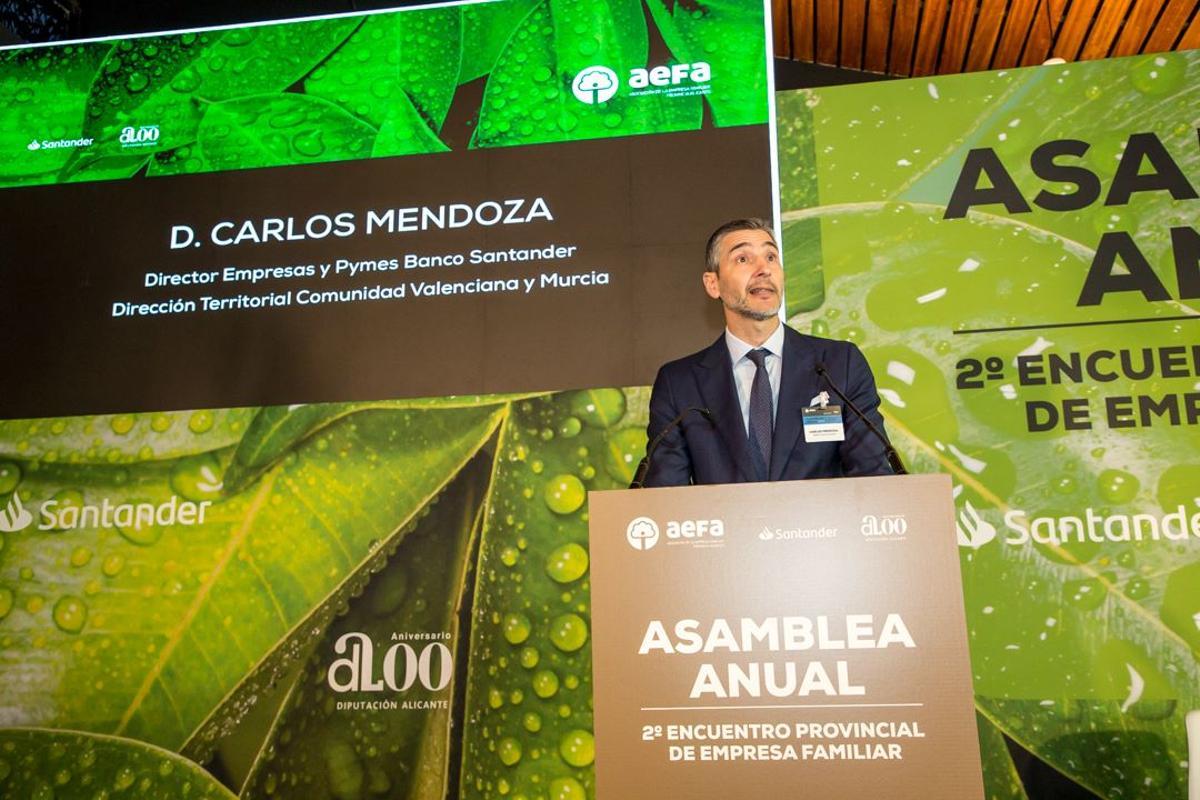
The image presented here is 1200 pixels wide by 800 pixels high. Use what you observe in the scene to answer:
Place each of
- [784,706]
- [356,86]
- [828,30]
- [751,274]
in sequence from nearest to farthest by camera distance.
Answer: [784,706] → [751,274] → [356,86] → [828,30]

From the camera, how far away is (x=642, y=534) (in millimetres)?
1507

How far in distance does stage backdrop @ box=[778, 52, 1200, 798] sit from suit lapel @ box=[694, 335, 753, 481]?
633mm

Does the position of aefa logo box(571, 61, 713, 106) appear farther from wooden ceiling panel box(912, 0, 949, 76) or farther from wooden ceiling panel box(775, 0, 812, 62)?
wooden ceiling panel box(912, 0, 949, 76)

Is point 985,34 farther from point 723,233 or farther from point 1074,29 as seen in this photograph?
point 723,233

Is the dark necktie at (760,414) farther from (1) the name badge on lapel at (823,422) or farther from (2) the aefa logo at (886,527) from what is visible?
(2) the aefa logo at (886,527)

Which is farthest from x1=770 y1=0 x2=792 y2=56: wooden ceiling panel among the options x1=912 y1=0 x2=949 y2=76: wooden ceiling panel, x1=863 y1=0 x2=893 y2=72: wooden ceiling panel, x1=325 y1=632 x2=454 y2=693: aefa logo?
x1=325 y1=632 x2=454 y2=693: aefa logo

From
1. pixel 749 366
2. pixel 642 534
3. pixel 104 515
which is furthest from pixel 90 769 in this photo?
pixel 642 534

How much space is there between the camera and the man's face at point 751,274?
10.00 ft

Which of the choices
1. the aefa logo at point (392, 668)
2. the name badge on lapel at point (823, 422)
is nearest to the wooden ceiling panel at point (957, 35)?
the name badge on lapel at point (823, 422)

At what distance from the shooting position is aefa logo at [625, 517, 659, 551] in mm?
1502

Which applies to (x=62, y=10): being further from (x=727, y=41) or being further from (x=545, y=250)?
(x=727, y=41)

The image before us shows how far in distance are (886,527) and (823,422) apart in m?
0.71

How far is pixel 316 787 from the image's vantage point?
3330 mm

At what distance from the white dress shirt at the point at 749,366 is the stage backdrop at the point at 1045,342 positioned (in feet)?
1.34
